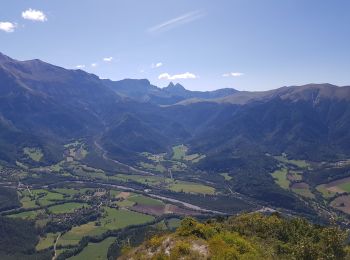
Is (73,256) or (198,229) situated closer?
(198,229)

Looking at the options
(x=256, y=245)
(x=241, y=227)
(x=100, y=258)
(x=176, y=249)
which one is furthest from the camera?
(x=100, y=258)

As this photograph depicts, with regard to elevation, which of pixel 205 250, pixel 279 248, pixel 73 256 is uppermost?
pixel 205 250

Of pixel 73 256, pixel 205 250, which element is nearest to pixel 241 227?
pixel 205 250

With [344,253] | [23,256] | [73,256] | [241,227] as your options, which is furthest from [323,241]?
[23,256]

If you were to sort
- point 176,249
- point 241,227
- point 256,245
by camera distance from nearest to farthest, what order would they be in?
point 176,249 → point 256,245 → point 241,227

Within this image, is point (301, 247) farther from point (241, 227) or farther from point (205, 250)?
point (241, 227)

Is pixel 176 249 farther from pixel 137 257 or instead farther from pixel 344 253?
pixel 344 253

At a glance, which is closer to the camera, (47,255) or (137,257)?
(137,257)

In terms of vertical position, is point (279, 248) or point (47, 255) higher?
point (279, 248)

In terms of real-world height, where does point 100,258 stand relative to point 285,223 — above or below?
below
